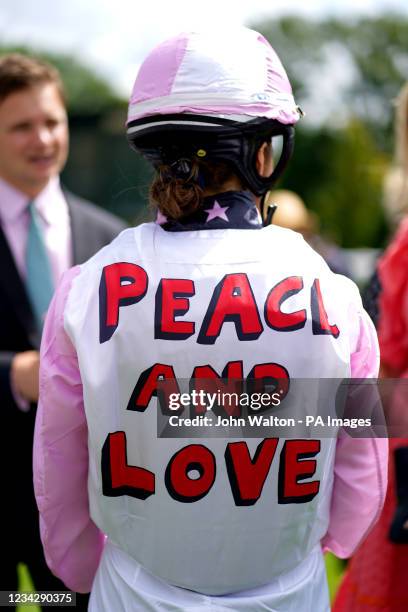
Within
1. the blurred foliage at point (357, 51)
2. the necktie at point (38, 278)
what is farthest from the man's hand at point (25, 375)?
the blurred foliage at point (357, 51)

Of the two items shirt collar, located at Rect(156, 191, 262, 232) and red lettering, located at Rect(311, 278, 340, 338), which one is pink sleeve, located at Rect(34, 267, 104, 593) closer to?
shirt collar, located at Rect(156, 191, 262, 232)

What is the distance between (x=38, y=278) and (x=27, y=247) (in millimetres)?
121

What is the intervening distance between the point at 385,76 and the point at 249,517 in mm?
50070

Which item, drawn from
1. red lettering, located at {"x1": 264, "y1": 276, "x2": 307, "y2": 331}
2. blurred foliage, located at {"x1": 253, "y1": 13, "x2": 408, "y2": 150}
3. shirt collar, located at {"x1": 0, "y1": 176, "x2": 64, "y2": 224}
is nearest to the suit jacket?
shirt collar, located at {"x1": 0, "y1": 176, "x2": 64, "y2": 224}

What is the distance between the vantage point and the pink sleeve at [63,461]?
1705 millimetres

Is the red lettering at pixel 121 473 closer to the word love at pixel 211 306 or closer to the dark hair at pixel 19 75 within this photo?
the word love at pixel 211 306

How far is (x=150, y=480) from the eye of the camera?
165cm

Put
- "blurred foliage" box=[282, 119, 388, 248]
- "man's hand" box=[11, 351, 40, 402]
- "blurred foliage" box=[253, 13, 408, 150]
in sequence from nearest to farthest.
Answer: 1. "man's hand" box=[11, 351, 40, 402]
2. "blurred foliage" box=[282, 119, 388, 248]
3. "blurred foliage" box=[253, 13, 408, 150]

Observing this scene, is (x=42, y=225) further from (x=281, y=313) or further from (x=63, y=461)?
(x=281, y=313)

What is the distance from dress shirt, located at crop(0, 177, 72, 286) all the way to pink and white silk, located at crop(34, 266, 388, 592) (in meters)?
1.11

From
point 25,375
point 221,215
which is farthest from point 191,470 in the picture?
point 25,375

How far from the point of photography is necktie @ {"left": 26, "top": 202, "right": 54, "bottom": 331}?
2.76 m

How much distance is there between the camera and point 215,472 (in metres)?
1.63

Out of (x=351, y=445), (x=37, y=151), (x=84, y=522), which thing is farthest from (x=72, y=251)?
(x=351, y=445)
